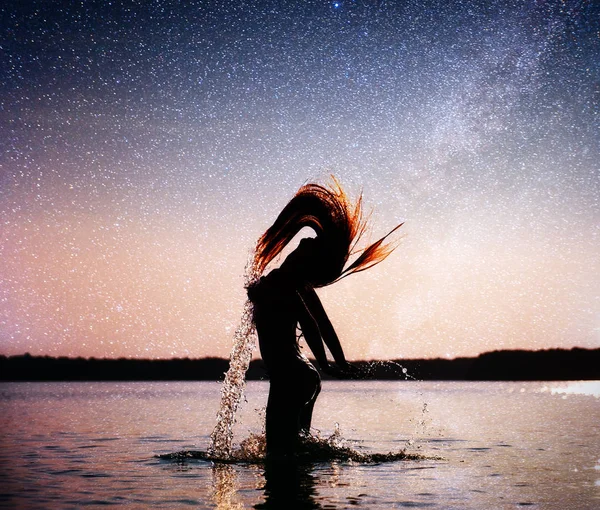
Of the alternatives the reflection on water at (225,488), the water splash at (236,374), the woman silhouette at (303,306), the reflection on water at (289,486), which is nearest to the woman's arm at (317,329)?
the woman silhouette at (303,306)

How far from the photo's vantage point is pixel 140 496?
8461 mm

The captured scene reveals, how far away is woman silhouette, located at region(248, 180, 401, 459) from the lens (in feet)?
31.8

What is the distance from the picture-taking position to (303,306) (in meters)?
9.68

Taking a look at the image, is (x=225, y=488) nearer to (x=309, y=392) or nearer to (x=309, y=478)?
(x=309, y=478)

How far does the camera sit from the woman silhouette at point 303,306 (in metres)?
9.68

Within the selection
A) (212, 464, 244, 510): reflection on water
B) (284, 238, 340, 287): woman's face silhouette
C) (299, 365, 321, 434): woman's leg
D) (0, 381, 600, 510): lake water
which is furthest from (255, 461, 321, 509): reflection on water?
(284, 238, 340, 287): woman's face silhouette

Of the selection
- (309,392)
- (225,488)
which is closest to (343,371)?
(309,392)

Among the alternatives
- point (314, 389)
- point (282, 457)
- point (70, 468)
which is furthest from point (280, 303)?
point (70, 468)

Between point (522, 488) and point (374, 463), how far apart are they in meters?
2.84

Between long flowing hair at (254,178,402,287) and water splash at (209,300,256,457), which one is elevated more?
long flowing hair at (254,178,402,287)

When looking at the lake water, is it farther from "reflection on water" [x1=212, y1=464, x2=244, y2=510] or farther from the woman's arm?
the woman's arm

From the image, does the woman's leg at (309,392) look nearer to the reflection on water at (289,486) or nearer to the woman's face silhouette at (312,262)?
the reflection on water at (289,486)

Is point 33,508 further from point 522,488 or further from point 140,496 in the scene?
point 522,488

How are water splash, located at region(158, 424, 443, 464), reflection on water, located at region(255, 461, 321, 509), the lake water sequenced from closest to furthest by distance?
reflection on water, located at region(255, 461, 321, 509), the lake water, water splash, located at region(158, 424, 443, 464)
